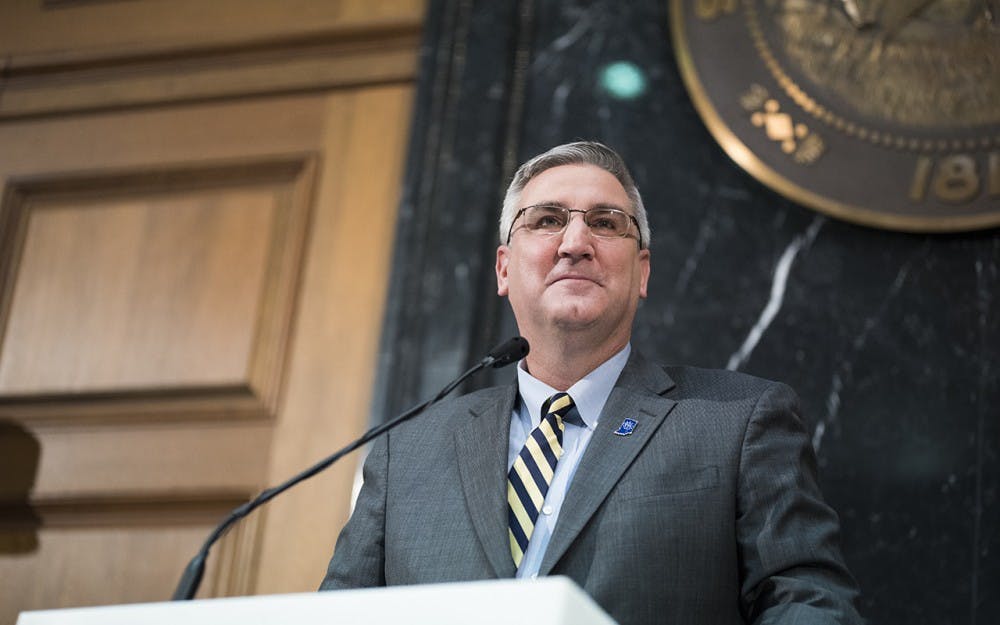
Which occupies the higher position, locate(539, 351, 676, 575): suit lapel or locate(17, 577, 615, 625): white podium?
locate(539, 351, 676, 575): suit lapel

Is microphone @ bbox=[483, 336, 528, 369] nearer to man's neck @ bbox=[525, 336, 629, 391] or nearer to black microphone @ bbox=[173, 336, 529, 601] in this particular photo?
black microphone @ bbox=[173, 336, 529, 601]

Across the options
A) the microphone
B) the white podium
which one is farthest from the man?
the white podium

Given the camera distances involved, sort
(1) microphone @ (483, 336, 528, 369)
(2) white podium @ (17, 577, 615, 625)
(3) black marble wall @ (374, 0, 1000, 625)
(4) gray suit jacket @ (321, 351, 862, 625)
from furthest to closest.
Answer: (3) black marble wall @ (374, 0, 1000, 625) < (1) microphone @ (483, 336, 528, 369) < (4) gray suit jacket @ (321, 351, 862, 625) < (2) white podium @ (17, 577, 615, 625)

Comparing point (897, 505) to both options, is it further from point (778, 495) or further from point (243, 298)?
point (243, 298)

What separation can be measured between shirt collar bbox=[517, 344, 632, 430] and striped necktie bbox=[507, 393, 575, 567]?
0.09 ft

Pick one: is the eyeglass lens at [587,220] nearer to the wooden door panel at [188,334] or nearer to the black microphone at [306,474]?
the black microphone at [306,474]

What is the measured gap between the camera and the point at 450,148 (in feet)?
10.8

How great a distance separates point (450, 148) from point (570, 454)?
1320 mm

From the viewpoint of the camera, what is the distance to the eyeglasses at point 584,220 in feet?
7.54

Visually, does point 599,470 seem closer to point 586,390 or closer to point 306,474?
point 586,390

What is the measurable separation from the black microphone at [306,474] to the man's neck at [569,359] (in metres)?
0.22

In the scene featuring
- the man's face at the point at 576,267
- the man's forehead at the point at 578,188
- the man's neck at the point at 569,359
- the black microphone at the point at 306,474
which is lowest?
the black microphone at the point at 306,474

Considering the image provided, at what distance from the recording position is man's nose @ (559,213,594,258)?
225cm

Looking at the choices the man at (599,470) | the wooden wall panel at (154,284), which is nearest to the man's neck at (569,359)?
the man at (599,470)
